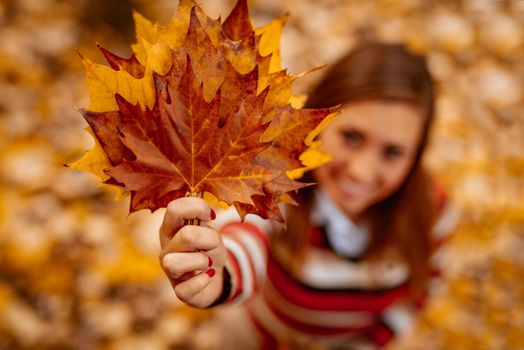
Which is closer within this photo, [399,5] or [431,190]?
[431,190]

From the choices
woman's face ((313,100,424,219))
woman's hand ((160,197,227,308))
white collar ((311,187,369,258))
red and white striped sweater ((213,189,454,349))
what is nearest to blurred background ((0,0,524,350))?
red and white striped sweater ((213,189,454,349))

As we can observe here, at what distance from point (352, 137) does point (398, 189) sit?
29cm

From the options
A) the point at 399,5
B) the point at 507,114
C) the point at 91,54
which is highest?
the point at 91,54

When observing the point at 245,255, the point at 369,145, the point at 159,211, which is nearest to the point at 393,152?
the point at 369,145

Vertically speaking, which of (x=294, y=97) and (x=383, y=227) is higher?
(x=294, y=97)

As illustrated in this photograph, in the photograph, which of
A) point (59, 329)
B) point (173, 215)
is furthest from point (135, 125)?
point (59, 329)

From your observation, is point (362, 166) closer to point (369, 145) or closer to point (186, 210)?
point (369, 145)

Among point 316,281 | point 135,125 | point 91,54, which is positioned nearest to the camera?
point 135,125

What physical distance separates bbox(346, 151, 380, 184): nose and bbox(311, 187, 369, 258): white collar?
139mm

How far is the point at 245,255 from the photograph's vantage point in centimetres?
70

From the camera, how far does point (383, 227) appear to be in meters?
1.03

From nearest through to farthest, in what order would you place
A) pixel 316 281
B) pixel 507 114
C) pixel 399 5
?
pixel 316 281, pixel 507 114, pixel 399 5

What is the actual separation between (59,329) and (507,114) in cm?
174

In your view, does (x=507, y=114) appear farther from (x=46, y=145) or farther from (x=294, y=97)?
(x=46, y=145)
